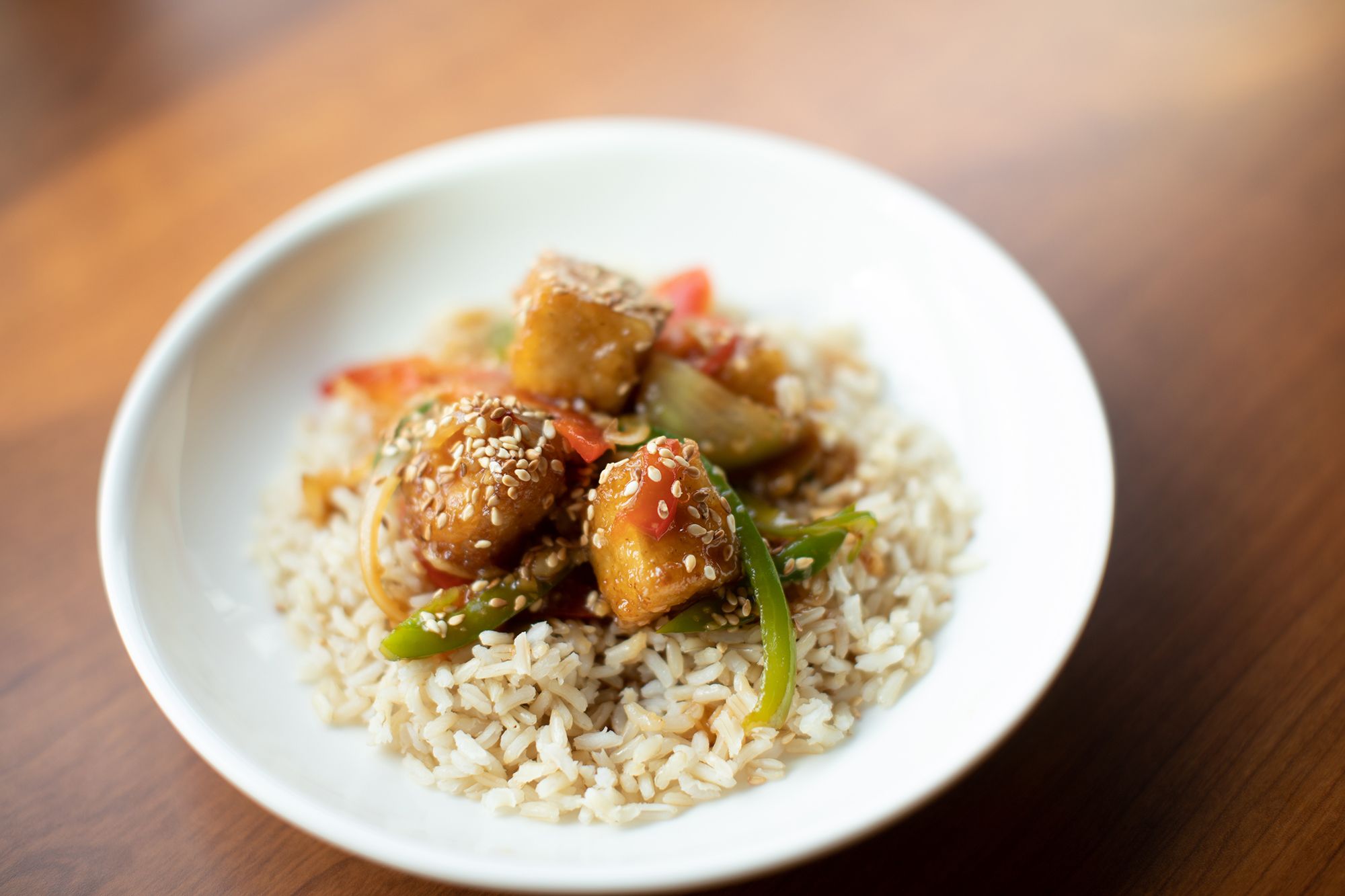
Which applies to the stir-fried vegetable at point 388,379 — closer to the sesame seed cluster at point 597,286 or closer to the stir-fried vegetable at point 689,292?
the sesame seed cluster at point 597,286

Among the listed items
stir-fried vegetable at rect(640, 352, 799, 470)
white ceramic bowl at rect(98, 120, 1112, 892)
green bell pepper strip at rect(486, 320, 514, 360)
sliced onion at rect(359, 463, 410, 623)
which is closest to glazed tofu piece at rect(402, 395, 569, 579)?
sliced onion at rect(359, 463, 410, 623)

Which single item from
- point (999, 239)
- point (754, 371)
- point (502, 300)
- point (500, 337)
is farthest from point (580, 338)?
point (999, 239)

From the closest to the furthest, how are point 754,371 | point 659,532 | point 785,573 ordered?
point 659,532, point 785,573, point 754,371

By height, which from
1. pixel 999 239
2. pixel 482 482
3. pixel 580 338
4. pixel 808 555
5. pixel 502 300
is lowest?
pixel 502 300

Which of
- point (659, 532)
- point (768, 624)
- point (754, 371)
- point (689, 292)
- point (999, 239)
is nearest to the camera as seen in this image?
point (659, 532)

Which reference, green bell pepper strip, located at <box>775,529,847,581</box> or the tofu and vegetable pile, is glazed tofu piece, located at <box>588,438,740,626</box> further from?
green bell pepper strip, located at <box>775,529,847,581</box>

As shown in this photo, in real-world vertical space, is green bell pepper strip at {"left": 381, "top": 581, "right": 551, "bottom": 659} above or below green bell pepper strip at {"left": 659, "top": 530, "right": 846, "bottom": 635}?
below

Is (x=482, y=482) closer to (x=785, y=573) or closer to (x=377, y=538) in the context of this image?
(x=377, y=538)

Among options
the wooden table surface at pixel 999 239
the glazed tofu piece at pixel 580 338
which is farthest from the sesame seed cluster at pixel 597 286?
the wooden table surface at pixel 999 239
